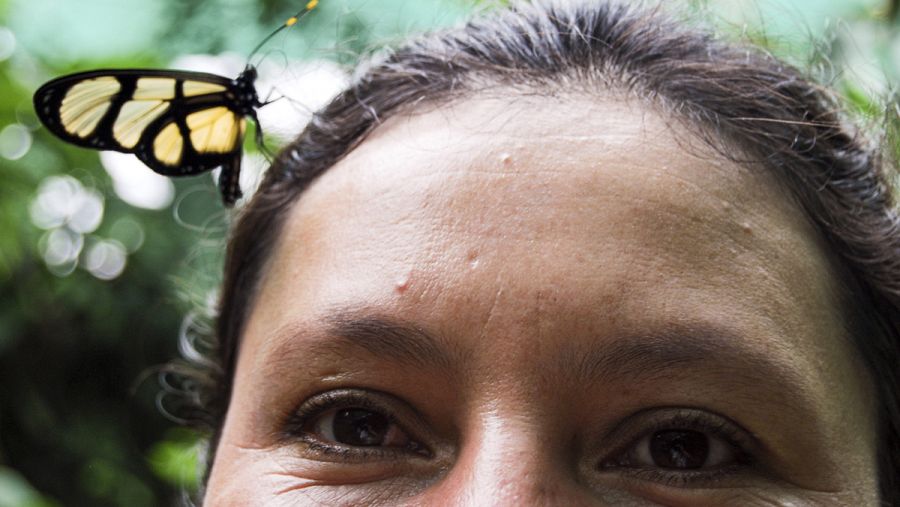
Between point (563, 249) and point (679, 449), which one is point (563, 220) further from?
point (679, 449)

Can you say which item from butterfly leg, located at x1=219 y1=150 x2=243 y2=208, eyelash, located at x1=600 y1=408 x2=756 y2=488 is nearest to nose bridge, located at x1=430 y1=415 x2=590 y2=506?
eyelash, located at x1=600 y1=408 x2=756 y2=488

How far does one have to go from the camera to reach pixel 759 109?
1.94 meters

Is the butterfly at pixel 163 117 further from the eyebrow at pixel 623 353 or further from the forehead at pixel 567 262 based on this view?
the eyebrow at pixel 623 353

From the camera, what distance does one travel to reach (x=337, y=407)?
1.77 meters

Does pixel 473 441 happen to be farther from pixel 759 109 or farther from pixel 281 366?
pixel 759 109

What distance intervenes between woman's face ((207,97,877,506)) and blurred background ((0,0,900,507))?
0.63 m

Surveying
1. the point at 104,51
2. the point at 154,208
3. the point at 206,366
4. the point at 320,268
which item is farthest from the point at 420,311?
the point at 154,208

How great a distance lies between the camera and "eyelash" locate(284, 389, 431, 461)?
5.54ft

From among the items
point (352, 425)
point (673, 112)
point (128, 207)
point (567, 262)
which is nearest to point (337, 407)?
point (352, 425)

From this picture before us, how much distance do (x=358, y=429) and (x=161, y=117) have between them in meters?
0.79

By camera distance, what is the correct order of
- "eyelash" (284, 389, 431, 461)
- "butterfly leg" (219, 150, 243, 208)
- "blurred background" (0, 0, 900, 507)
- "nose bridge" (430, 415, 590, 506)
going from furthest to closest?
"blurred background" (0, 0, 900, 507) < "butterfly leg" (219, 150, 243, 208) < "eyelash" (284, 389, 431, 461) < "nose bridge" (430, 415, 590, 506)

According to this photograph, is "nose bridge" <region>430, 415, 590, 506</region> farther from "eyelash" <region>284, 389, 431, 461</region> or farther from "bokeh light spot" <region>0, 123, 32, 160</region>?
"bokeh light spot" <region>0, 123, 32, 160</region>

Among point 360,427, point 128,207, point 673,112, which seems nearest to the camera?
point 360,427

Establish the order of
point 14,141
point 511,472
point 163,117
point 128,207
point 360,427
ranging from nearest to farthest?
point 511,472, point 360,427, point 163,117, point 14,141, point 128,207
